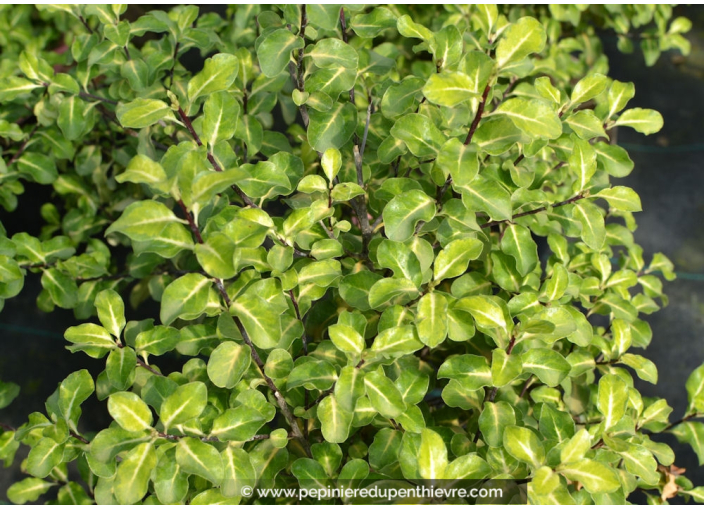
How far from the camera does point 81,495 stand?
1.25 meters

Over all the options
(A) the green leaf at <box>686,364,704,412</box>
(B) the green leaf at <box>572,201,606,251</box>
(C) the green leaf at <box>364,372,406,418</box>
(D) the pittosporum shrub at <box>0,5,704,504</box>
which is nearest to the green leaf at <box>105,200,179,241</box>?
(D) the pittosporum shrub at <box>0,5,704,504</box>

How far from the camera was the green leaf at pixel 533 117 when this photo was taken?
88 cm

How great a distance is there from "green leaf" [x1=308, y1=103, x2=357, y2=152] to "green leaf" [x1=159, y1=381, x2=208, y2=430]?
1.63 feet

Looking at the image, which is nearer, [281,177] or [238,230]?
[238,230]

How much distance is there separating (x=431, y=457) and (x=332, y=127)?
62 cm

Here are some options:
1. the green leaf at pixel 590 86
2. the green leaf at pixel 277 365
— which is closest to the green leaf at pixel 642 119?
the green leaf at pixel 590 86

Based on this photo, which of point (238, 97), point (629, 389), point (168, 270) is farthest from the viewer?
point (168, 270)

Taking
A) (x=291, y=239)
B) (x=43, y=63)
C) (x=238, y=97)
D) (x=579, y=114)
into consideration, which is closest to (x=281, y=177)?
(x=291, y=239)

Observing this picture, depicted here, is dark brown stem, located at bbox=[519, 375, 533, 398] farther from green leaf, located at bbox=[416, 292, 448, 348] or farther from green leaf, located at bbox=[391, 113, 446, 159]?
green leaf, located at bbox=[391, 113, 446, 159]

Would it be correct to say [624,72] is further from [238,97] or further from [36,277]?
[36,277]

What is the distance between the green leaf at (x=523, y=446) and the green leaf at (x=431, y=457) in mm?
124

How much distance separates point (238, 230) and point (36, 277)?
6.27 feet

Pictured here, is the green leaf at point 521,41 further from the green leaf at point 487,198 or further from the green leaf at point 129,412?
the green leaf at point 129,412

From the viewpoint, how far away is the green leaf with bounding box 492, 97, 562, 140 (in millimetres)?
881
